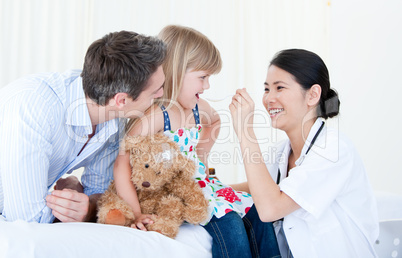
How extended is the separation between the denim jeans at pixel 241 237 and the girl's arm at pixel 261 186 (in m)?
0.11

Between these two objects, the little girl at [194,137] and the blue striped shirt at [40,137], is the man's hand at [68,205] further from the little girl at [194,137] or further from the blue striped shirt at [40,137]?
the little girl at [194,137]

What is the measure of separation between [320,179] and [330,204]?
11 centimetres

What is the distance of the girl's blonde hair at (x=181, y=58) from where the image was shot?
161cm

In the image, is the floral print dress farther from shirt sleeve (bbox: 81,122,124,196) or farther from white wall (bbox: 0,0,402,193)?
white wall (bbox: 0,0,402,193)

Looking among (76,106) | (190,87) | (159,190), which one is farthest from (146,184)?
(190,87)

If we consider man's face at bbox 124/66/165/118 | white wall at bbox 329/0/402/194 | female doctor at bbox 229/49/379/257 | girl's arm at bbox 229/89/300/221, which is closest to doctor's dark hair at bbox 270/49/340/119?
female doctor at bbox 229/49/379/257

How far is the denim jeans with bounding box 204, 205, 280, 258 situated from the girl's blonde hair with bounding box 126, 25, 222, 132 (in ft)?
1.67

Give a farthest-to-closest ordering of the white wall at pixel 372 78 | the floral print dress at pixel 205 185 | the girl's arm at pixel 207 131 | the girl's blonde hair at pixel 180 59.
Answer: the white wall at pixel 372 78
the girl's arm at pixel 207 131
the girl's blonde hair at pixel 180 59
the floral print dress at pixel 205 185

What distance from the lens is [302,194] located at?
51.9 inches

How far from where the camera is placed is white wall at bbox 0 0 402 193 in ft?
10.8

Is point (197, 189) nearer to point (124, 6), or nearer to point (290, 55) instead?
point (290, 55)

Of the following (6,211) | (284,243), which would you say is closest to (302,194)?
(284,243)

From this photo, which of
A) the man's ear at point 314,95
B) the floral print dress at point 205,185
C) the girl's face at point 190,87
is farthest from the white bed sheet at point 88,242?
the man's ear at point 314,95

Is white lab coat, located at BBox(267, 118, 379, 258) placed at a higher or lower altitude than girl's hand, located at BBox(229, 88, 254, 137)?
lower
